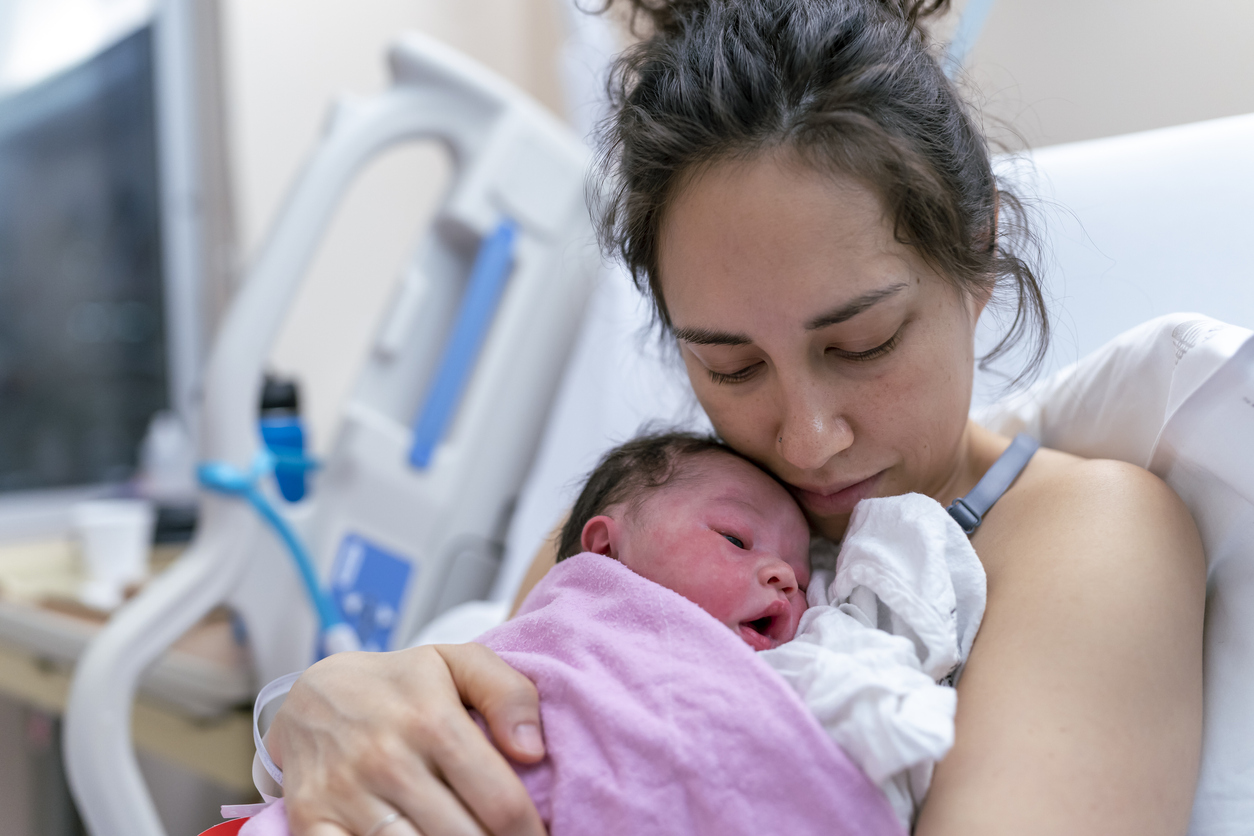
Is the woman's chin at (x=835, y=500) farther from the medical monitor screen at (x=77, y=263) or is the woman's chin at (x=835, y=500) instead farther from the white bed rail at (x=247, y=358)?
the medical monitor screen at (x=77, y=263)

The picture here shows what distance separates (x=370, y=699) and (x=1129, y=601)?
24.5 inches

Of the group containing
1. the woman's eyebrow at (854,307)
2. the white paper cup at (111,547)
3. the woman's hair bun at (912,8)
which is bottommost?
the white paper cup at (111,547)

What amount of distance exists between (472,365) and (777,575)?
1.26 m

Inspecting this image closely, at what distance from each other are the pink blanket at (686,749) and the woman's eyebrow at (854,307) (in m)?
0.28

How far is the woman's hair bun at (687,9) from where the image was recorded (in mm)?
1017

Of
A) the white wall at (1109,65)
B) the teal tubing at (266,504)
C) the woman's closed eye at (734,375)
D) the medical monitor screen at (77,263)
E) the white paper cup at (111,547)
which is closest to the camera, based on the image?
the woman's closed eye at (734,375)

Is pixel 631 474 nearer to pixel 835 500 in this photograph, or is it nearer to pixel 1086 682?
pixel 835 500

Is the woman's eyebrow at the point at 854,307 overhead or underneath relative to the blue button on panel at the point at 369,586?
overhead

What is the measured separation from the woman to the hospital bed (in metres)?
0.34

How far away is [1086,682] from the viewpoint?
2.37 feet

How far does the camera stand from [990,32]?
151 centimetres

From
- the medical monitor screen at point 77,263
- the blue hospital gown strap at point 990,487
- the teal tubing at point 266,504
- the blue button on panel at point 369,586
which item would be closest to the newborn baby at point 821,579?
the blue hospital gown strap at point 990,487

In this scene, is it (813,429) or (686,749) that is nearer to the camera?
(686,749)

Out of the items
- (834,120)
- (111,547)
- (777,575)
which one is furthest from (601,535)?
(111,547)
